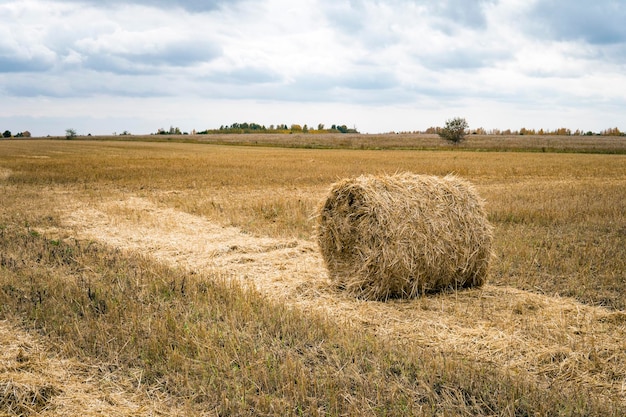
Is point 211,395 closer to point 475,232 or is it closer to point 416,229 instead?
point 416,229

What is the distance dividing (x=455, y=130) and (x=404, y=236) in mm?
76040

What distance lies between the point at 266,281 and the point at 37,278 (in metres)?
3.21

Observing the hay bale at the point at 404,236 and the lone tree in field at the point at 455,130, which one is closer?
the hay bale at the point at 404,236

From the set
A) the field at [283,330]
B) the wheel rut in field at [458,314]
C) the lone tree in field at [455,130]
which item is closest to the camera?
the field at [283,330]

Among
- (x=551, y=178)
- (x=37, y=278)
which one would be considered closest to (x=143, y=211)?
(x=37, y=278)

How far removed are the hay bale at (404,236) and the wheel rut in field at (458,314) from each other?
255 mm

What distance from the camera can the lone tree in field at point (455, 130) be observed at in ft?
261

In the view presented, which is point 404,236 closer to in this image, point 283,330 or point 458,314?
point 458,314

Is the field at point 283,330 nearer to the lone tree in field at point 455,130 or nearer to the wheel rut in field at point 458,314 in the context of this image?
the wheel rut in field at point 458,314

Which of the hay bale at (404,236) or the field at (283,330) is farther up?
the hay bale at (404,236)

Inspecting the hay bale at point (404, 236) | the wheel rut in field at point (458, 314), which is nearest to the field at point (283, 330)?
the wheel rut in field at point (458, 314)

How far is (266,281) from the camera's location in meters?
8.03

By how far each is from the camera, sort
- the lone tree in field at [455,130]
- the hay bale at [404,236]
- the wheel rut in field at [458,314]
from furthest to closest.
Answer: the lone tree in field at [455,130] → the hay bale at [404,236] → the wheel rut in field at [458,314]

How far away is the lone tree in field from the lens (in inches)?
3130
